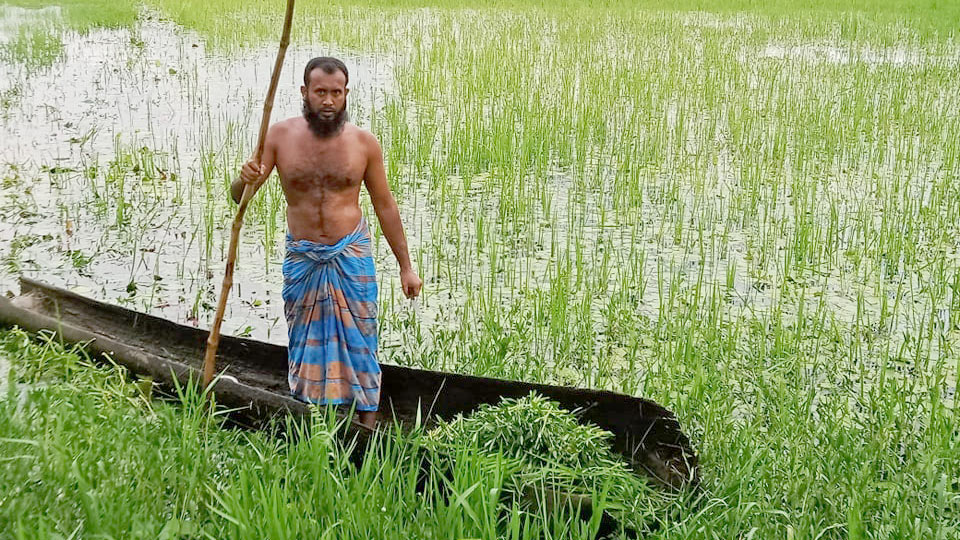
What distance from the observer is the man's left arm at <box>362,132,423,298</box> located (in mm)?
2928

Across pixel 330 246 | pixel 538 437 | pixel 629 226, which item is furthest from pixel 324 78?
pixel 629 226

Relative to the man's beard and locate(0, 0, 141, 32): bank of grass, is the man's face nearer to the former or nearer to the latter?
the man's beard

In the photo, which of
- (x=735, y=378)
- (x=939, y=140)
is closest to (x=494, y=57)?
(x=939, y=140)

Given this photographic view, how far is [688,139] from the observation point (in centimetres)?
716

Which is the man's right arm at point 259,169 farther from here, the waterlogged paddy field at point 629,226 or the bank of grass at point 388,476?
the waterlogged paddy field at point 629,226

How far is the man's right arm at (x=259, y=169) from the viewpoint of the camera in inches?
105

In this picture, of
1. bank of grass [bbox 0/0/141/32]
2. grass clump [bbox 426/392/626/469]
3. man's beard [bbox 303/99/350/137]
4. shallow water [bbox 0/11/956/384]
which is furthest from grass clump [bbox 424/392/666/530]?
bank of grass [bbox 0/0/141/32]

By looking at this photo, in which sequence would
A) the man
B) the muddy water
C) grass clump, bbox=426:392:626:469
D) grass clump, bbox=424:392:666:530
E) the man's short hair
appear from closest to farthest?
grass clump, bbox=424:392:666:530
grass clump, bbox=426:392:626:469
the man's short hair
the man
the muddy water

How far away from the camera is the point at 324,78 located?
2.73 metres

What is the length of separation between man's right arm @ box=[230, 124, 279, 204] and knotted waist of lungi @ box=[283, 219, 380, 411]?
0.23 meters

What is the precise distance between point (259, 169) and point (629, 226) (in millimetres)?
3024

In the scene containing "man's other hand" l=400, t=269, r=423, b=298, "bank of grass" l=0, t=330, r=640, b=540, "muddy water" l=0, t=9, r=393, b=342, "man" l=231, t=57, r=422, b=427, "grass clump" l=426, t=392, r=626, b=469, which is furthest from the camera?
"muddy water" l=0, t=9, r=393, b=342

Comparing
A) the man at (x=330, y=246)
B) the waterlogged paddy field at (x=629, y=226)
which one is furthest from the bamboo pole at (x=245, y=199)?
the waterlogged paddy field at (x=629, y=226)

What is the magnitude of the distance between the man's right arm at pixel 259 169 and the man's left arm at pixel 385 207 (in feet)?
0.96
